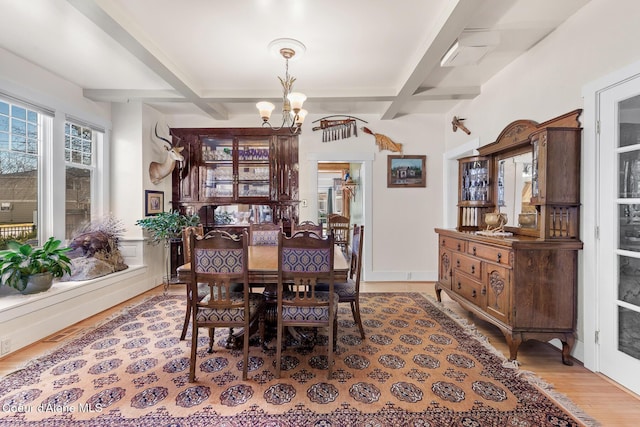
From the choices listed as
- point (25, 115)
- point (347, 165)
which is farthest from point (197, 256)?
point (347, 165)

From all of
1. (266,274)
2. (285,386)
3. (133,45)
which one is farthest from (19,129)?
(285,386)

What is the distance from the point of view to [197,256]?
195 cm

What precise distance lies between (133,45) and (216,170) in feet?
7.82

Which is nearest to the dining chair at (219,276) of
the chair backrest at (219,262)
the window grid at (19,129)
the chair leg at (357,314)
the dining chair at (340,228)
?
the chair backrest at (219,262)

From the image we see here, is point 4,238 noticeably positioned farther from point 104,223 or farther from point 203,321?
point 203,321

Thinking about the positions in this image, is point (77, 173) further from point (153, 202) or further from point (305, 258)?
point (305, 258)

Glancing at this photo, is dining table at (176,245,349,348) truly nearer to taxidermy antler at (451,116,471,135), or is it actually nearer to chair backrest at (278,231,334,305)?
chair backrest at (278,231,334,305)

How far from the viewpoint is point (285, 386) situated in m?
1.92

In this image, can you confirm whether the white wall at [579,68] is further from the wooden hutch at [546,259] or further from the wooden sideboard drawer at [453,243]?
the wooden sideboard drawer at [453,243]

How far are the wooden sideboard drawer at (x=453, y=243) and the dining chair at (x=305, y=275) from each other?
173 centimetres

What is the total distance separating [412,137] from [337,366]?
12.3 ft

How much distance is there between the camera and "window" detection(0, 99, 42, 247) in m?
2.88

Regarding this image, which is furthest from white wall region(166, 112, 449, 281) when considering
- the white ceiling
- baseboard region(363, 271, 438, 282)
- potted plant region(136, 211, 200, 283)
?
potted plant region(136, 211, 200, 283)

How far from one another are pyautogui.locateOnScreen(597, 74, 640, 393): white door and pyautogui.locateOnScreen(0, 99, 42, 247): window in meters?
5.22
